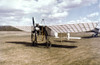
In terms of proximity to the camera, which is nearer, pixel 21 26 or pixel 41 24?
pixel 41 24

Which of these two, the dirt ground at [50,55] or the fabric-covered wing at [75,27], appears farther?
the fabric-covered wing at [75,27]

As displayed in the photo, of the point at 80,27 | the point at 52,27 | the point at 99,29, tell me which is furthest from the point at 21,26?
the point at 99,29

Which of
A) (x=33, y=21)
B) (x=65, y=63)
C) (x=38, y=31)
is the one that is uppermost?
(x=33, y=21)

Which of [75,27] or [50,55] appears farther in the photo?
[75,27]

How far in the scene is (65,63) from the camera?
1099 centimetres

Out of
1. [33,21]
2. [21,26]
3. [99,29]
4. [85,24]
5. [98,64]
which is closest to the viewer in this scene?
[98,64]

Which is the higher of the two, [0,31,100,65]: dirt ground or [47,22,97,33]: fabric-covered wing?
[47,22,97,33]: fabric-covered wing

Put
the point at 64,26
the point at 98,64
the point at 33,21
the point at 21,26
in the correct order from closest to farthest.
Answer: the point at 98,64 → the point at 64,26 → the point at 33,21 → the point at 21,26

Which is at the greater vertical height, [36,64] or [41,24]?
[41,24]

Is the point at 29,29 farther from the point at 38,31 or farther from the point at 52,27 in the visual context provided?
the point at 52,27

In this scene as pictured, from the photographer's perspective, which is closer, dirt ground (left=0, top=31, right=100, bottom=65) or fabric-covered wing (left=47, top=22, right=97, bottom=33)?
dirt ground (left=0, top=31, right=100, bottom=65)

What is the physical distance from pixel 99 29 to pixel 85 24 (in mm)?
27965

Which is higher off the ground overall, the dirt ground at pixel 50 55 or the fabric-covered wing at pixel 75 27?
the fabric-covered wing at pixel 75 27

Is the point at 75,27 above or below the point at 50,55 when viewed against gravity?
above
